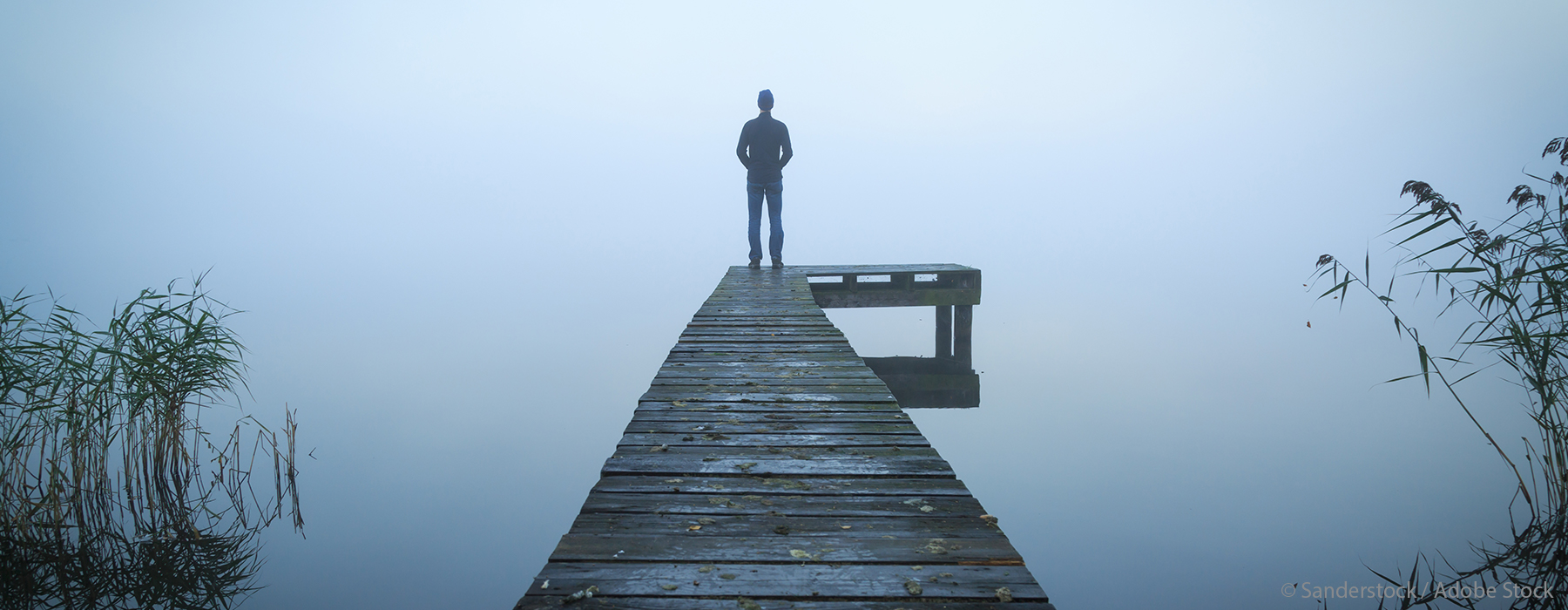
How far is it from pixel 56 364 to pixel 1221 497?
5.44 m

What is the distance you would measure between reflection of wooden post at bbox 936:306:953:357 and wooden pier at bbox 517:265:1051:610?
5.11m

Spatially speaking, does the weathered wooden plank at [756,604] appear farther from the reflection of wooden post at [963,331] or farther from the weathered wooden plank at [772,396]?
the reflection of wooden post at [963,331]

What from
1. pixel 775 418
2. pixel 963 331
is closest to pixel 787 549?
pixel 775 418

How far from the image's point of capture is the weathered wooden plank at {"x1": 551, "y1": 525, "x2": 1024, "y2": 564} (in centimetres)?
148

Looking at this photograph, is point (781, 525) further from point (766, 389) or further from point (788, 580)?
point (766, 389)

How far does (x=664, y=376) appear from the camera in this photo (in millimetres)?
3201

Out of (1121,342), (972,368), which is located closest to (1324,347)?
(1121,342)

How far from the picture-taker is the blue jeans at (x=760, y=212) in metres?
6.83

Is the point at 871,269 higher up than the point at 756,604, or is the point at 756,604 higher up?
the point at 871,269

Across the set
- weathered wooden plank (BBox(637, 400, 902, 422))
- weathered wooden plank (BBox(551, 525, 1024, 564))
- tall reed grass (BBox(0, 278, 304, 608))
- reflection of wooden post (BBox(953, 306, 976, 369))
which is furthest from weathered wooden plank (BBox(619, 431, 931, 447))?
reflection of wooden post (BBox(953, 306, 976, 369))

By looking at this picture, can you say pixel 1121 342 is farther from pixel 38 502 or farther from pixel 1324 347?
pixel 38 502

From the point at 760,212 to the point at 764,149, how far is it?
2.32 feet

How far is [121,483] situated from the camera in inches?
158

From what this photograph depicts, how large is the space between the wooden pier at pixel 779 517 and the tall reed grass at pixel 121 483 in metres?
2.21
